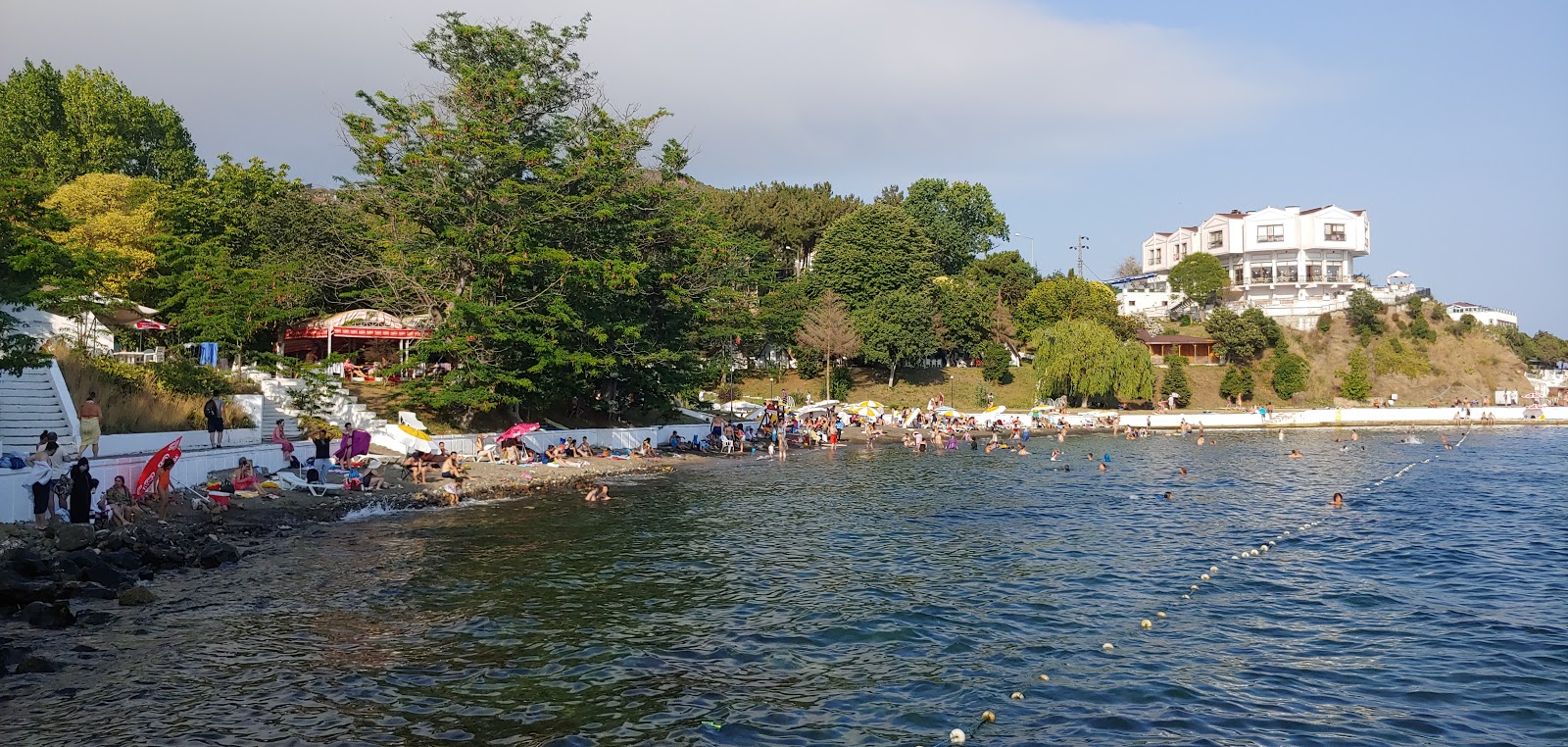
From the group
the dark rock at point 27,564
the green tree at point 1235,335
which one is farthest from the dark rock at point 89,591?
the green tree at point 1235,335

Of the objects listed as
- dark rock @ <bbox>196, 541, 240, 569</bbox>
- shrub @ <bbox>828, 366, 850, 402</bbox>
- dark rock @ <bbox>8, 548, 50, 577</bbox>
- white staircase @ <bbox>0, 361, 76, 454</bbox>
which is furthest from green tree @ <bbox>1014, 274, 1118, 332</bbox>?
dark rock @ <bbox>8, 548, 50, 577</bbox>

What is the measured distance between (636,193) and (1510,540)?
33826 millimetres

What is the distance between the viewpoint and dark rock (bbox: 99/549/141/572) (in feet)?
55.1

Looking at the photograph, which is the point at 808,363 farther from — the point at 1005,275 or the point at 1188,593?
the point at 1188,593

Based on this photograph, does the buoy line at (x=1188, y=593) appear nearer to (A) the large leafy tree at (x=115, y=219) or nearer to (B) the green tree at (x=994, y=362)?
(B) the green tree at (x=994, y=362)

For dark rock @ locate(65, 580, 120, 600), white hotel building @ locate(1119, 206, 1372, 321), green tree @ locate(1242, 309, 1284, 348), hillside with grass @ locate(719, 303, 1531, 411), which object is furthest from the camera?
white hotel building @ locate(1119, 206, 1372, 321)

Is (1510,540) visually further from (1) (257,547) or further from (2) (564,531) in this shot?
(1) (257,547)

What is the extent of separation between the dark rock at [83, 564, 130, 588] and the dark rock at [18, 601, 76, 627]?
1.91m

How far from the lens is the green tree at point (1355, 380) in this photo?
82000 millimetres

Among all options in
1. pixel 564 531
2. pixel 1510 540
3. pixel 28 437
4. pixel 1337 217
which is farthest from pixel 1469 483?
pixel 1337 217

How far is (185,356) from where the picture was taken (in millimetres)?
33188

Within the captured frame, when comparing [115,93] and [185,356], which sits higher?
[115,93]

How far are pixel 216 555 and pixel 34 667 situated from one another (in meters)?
6.77

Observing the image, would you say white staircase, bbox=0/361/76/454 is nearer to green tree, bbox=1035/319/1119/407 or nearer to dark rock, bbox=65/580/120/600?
dark rock, bbox=65/580/120/600
